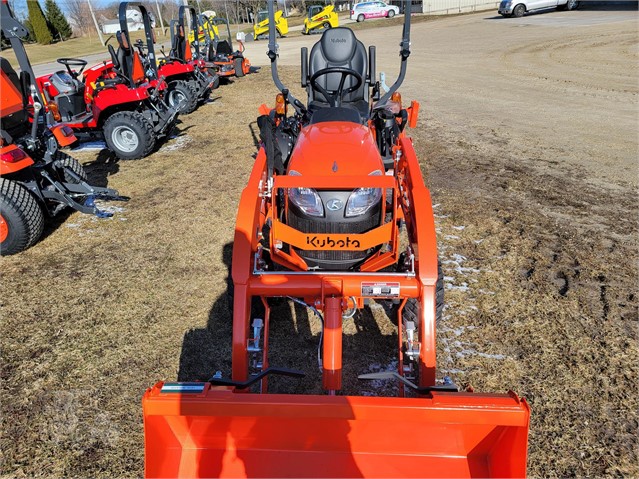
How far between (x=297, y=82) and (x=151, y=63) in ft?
18.6

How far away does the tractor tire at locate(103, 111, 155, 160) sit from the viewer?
253 inches

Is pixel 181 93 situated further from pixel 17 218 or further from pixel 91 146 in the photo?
pixel 17 218

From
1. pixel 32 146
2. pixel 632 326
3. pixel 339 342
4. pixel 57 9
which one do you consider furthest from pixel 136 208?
pixel 57 9

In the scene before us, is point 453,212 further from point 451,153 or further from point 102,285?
point 102,285

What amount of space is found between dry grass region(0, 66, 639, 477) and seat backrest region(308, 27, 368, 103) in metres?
1.65

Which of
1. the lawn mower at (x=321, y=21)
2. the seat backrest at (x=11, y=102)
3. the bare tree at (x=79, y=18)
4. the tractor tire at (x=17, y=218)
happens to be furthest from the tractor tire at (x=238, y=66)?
the bare tree at (x=79, y=18)

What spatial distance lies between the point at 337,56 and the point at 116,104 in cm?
391

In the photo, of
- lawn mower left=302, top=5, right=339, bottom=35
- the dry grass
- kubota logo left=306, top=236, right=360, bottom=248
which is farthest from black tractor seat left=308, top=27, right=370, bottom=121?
lawn mower left=302, top=5, right=339, bottom=35

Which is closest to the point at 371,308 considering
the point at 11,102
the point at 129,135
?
the point at 11,102

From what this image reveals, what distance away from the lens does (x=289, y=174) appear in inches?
110

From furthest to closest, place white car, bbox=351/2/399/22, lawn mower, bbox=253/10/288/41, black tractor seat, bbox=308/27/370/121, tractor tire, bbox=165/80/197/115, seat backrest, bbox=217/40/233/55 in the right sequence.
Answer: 1. white car, bbox=351/2/399/22
2. lawn mower, bbox=253/10/288/41
3. seat backrest, bbox=217/40/233/55
4. tractor tire, bbox=165/80/197/115
5. black tractor seat, bbox=308/27/370/121

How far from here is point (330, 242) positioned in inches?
102

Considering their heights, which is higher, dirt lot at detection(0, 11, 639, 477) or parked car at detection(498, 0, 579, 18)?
parked car at detection(498, 0, 579, 18)

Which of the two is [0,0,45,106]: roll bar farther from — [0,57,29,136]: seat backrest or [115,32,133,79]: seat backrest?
[115,32,133,79]: seat backrest
